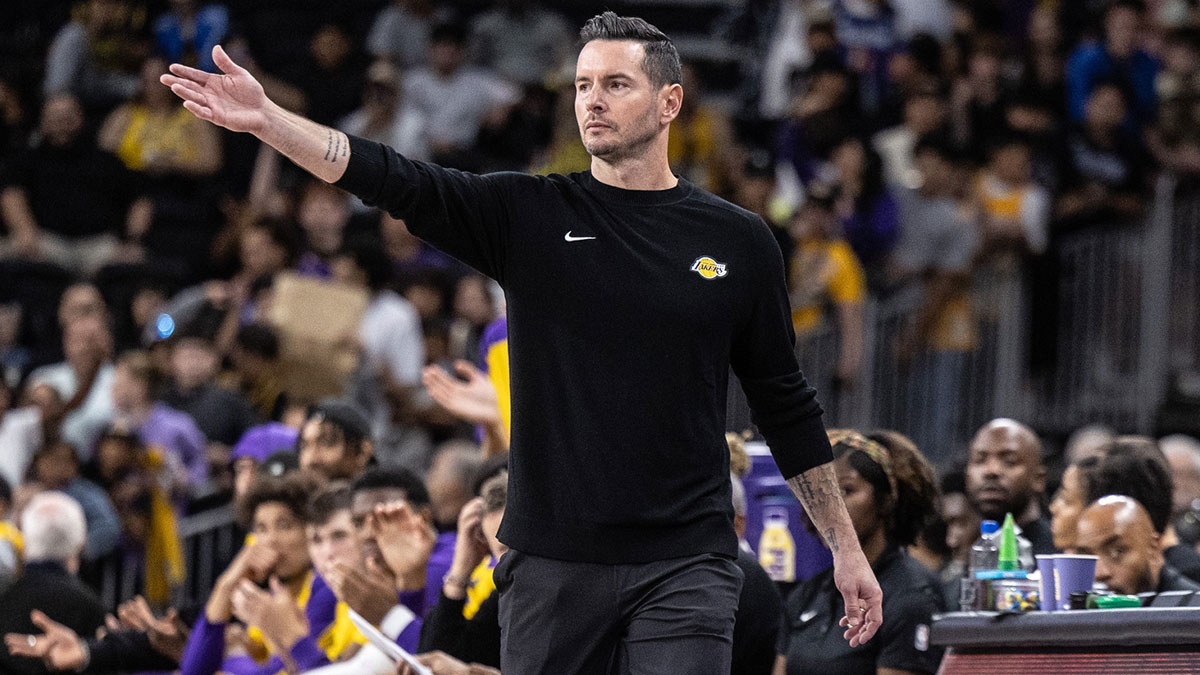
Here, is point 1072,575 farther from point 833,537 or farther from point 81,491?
point 81,491

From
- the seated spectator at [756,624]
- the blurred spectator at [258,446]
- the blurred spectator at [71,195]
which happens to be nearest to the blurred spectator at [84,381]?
the blurred spectator at [71,195]

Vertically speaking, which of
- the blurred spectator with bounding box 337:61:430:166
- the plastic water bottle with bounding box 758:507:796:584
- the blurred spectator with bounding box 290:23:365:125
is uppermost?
the blurred spectator with bounding box 290:23:365:125

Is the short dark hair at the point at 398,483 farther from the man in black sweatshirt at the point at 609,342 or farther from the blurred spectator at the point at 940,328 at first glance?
the blurred spectator at the point at 940,328

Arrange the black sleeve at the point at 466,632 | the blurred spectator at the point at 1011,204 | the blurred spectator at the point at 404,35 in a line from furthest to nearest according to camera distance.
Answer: the blurred spectator at the point at 404,35 < the blurred spectator at the point at 1011,204 < the black sleeve at the point at 466,632

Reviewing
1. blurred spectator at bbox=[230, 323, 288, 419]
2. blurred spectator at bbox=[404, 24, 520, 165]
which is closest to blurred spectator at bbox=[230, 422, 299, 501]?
blurred spectator at bbox=[230, 323, 288, 419]

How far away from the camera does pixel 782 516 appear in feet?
23.5

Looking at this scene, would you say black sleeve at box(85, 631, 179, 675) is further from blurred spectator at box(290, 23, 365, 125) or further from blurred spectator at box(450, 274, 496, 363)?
blurred spectator at box(290, 23, 365, 125)

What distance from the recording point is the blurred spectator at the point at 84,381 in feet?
36.4

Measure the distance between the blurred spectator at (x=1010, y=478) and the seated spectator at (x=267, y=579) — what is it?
8.29ft

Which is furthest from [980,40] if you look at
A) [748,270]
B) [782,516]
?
[748,270]

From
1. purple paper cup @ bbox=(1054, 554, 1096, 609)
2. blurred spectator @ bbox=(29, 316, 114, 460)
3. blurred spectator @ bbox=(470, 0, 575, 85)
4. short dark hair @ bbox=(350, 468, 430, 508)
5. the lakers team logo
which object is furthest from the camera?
blurred spectator @ bbox=(470, 0, 575, 85)

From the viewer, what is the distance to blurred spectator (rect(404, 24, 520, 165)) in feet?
46.7

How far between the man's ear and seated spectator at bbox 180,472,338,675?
3.41m

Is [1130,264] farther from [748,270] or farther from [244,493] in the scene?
[748,270]
